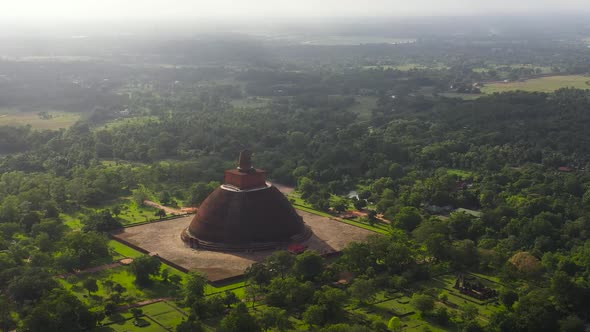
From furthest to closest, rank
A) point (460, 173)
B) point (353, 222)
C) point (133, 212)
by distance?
point (460, 173)
point (133, 212)
point (353, 222)

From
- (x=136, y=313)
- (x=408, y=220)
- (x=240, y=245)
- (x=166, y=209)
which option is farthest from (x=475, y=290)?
(x=166, y=209)

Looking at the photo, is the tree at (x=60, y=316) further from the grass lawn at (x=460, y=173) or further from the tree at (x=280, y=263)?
the grass lawn at (x=460, y=173)

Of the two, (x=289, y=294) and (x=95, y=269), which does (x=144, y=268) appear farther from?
(x=289, y=294)

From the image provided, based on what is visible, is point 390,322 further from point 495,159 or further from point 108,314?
point 495,159

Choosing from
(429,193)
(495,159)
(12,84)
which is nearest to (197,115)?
(12,84)

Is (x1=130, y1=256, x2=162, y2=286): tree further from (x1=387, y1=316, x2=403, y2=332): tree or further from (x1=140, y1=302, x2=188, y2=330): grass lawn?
(x1=387, y1=316, x2=403, y2=332): tree

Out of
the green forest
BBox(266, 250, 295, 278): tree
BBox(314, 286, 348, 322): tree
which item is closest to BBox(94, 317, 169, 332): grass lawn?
the green forest

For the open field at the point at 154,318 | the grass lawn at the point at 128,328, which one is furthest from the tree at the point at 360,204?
the grass lawn at the point at 128,328
